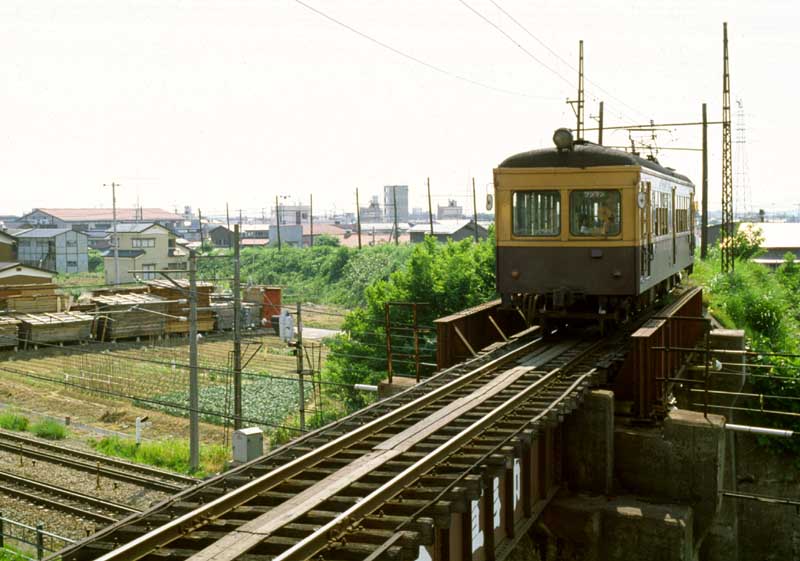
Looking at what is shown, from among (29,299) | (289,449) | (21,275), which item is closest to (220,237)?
(21,275)

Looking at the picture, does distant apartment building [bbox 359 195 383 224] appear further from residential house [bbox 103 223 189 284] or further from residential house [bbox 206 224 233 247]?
residential house [bbox 103 223 189 284]

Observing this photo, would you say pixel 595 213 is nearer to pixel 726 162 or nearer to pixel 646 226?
pixel 646 226

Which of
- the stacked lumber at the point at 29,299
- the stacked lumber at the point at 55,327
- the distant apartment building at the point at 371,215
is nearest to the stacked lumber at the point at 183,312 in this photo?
the stacked lumber at the point at 55,327

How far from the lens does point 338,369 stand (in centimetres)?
3284

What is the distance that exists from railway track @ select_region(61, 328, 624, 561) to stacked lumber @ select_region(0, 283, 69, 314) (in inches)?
1629

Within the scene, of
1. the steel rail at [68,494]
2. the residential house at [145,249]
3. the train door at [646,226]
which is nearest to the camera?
the train door at [646,226]

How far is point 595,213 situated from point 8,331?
36.2 meters

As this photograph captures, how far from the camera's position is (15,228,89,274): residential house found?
76.4 m

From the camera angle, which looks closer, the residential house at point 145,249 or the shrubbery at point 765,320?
the shrubbery at point 765,320

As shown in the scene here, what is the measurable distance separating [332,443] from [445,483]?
1366mm

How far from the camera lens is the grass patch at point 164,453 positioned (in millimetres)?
23047

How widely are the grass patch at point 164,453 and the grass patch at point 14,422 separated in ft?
10.2

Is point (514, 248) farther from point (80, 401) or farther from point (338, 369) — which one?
point (80, 401)

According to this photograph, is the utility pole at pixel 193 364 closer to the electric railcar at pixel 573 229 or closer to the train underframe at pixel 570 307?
the train underframe at pixel 570 307
